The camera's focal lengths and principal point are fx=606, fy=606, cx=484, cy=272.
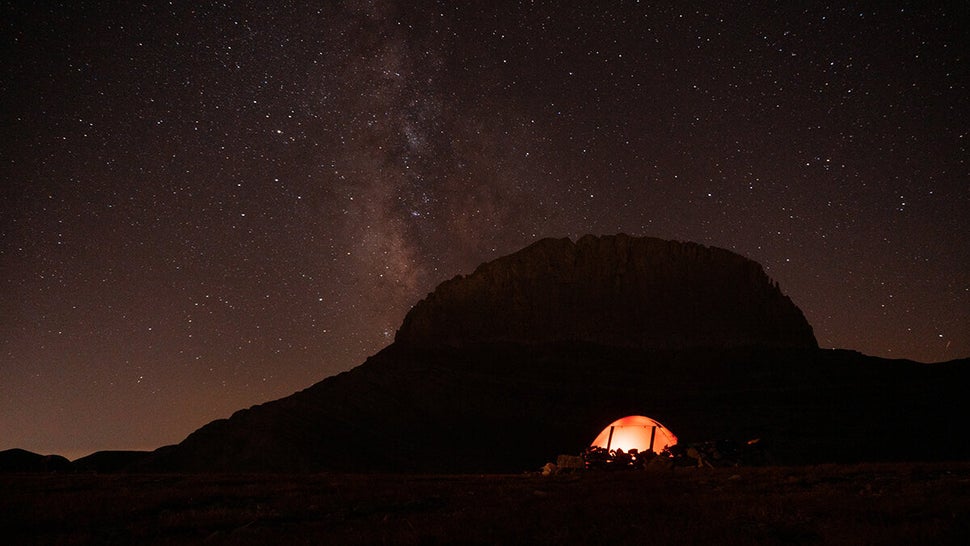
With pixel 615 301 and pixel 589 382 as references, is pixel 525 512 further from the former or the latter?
pixel 615 301

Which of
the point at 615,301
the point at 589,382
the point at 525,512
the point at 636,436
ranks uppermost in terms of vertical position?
the point at 615,301

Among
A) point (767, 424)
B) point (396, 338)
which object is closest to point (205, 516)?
point (767, 424)

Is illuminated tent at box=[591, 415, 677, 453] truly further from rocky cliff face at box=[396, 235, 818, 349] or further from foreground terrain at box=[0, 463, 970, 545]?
rocky cliff face at box=[396, 235, 818, 349]

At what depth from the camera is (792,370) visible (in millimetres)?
94062

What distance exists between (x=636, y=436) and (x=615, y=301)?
9781 centimetres

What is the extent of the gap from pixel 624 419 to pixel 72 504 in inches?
972

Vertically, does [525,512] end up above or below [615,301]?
below

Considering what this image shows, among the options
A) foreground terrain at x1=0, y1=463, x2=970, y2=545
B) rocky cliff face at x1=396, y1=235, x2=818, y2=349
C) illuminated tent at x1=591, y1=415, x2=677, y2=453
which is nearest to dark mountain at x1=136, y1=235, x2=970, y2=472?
rocky cliff face at x1=396, y1=235, x2=818, y2=349

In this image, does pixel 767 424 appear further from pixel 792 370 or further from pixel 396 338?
pixel 396 338

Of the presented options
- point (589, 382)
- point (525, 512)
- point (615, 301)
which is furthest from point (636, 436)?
point (615, 301)

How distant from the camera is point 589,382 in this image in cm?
9744

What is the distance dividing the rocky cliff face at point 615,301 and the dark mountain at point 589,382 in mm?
369

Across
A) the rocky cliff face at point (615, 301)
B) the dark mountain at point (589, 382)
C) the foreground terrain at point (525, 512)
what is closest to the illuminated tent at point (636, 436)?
the dark mountain at point (589, 382)

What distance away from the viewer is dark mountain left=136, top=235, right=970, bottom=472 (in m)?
66.1
